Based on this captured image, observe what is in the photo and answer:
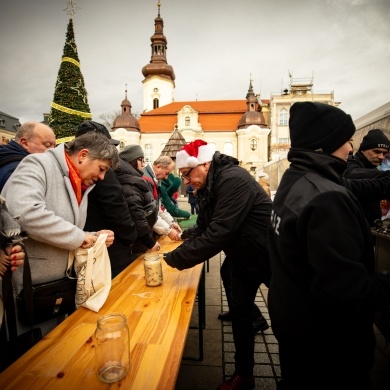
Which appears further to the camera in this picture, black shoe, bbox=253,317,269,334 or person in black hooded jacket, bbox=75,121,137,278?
black shoe, bbox=253,317,269,334

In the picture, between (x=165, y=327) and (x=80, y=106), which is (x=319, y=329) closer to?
(x=165, y=327)

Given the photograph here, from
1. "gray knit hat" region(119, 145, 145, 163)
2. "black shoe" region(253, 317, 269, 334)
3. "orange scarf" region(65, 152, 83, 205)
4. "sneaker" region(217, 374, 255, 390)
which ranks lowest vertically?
"black shoe" region(253, 317, 269, 334)

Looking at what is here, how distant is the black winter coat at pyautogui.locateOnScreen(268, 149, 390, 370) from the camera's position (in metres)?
1.05

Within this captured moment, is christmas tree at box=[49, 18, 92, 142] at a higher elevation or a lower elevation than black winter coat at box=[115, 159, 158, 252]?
higher

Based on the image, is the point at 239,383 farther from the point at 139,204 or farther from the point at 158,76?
the point at 158,76

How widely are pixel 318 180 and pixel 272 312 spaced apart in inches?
28.5

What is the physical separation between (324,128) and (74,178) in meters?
1.50

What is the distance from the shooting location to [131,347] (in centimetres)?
124

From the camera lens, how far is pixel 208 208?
2.30 metres

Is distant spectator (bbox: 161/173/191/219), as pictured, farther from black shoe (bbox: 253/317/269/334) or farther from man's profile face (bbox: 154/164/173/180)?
black shoe (bbox: 253/317/269/334)

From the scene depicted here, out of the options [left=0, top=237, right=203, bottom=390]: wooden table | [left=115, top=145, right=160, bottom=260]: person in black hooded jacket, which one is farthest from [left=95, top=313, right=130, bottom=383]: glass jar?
[left=115, top=145, right=160, bottom=260]: person in black hooded jacket

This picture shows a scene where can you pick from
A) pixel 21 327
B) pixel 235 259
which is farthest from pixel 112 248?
pixel 235 259

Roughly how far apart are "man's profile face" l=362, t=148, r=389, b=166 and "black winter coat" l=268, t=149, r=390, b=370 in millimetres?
2167

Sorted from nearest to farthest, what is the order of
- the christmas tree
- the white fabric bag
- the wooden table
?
the wooden table, the white fabric bag, the christmas tree
